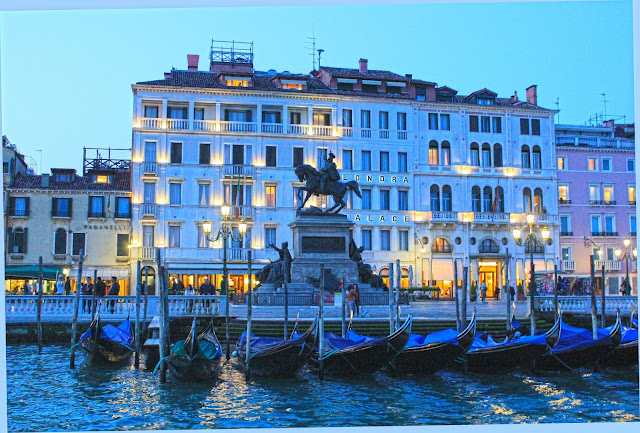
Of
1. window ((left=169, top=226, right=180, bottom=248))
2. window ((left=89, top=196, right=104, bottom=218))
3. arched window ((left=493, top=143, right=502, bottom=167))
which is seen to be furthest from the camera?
arched window ((left=493, top=143, right=502, bottom=167))

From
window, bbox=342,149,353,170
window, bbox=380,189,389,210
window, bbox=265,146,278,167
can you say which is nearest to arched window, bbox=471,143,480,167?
window, bbox=380,189,389,210

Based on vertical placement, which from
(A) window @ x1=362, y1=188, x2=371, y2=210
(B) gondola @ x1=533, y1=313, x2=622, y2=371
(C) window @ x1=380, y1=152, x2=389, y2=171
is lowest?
(B) gondola @ x1=533, y1=313, x2=622, y2=371

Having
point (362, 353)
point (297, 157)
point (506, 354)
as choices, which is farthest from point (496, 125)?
point (362, 353)

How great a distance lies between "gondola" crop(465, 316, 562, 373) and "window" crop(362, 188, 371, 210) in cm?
2246

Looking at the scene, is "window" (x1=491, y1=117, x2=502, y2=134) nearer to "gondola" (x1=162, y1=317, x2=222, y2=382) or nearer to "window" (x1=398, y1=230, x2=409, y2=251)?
"window" (x1=398, y1=230, x2=409, y2=251)

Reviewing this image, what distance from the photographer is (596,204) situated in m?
39.9

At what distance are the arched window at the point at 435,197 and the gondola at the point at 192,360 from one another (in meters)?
25.8

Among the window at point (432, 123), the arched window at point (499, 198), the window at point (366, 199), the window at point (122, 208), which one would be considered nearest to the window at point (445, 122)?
the window at point (432, 123)

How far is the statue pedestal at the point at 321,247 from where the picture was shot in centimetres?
2175

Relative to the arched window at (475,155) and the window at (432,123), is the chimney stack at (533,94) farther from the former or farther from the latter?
the window at (432,123)

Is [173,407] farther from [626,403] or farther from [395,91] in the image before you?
[395,91]

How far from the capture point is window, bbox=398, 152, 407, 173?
38.1 metres

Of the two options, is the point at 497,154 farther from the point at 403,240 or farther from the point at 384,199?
the point at 403,240

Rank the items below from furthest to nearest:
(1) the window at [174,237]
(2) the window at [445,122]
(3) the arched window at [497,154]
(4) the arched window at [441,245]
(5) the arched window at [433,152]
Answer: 1. (3) the arched window at [497,154]
2. (2) the window at [445,122]
3. (5) the arched window at [433,152]
4. (4) the arched window at [441,245]
5. (1) the window at [174,237]
